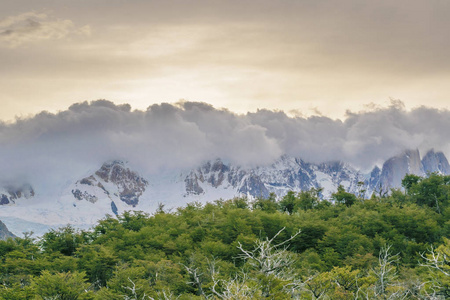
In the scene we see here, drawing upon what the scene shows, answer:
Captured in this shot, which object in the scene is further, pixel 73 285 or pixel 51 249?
pixel 51 249

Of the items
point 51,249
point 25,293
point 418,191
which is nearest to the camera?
point 25,293

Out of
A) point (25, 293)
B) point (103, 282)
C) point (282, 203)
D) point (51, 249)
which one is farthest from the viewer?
point (282, 203)

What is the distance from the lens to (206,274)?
61719 millimetres

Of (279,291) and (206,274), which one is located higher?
(279,291)

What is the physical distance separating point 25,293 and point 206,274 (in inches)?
886

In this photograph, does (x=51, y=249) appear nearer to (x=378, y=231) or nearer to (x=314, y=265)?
(x=314, y=265)

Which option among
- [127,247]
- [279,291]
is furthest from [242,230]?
[279,291]

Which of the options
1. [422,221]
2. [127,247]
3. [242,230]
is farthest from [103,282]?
[422,221]

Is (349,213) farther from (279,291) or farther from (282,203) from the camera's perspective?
(279,291)

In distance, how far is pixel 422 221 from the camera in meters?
90.9

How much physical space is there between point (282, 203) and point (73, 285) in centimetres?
8108

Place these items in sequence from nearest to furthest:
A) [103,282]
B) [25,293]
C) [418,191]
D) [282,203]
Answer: [25,293] → [103,282] → [418,191] → [282,203]

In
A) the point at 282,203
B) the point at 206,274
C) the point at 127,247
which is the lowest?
the point at 282,203

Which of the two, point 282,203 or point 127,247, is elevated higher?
point 127,247
